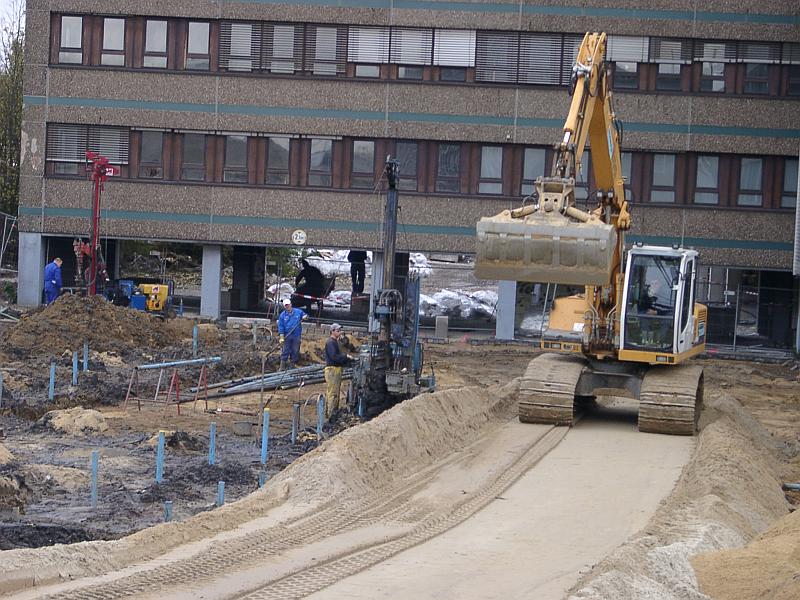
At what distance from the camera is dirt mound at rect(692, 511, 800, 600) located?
10.4 m

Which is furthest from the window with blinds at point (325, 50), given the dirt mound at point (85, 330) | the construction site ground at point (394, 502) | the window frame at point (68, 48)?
the construction site ground at point (394, 502)

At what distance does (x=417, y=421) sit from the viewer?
60.4 feet

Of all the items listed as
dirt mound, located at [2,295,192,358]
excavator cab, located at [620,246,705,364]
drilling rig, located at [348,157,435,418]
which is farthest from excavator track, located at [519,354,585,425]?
dirt mound, located at [2,295,192,358]

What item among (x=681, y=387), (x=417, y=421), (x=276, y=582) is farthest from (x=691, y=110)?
(x=276, y=582)

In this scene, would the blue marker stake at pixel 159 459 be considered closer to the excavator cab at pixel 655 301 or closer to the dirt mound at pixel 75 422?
the dirt mound at pixel 75 422

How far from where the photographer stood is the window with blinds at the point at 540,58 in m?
39.8

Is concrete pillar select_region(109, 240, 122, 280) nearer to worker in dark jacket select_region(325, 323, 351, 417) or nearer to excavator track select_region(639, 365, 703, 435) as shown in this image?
worker in dark jacket select_region(325, 323, 351, 417)

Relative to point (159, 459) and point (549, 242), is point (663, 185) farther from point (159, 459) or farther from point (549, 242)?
point (159, 459)

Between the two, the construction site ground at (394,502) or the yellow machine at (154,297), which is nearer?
the construction site ground at (394,502)

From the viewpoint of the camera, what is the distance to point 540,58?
1572 inches

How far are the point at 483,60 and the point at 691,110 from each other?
683 cm

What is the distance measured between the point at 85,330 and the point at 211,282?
407 inches

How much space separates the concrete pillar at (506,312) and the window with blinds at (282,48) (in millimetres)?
9834

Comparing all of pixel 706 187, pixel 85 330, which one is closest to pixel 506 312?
pixel 706 187
